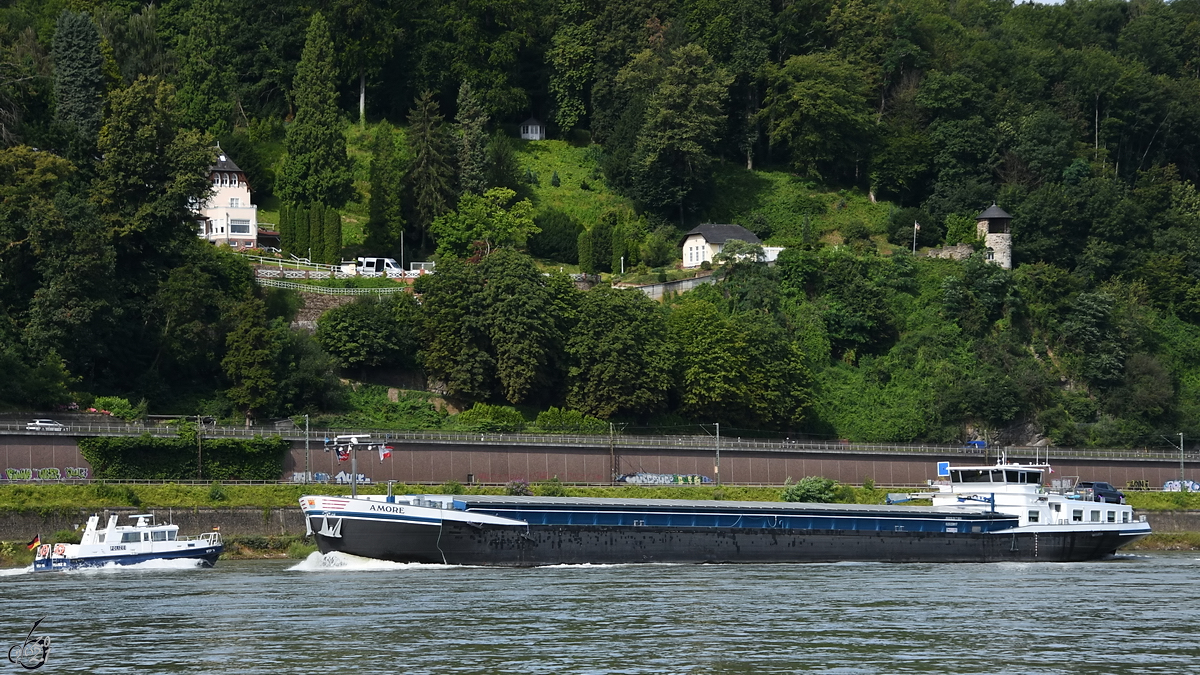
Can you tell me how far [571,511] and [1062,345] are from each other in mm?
63642

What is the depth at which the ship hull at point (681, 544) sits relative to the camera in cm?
6353

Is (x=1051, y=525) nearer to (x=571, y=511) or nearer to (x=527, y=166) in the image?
(x=571, y=511)

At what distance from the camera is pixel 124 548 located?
6656 centimetres

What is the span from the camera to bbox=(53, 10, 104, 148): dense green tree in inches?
4375

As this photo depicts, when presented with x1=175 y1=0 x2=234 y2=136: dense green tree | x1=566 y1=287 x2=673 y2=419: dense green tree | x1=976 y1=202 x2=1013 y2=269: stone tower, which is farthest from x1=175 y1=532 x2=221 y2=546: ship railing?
x1=976 y1=202 x2=1013 y2=269: stone tower

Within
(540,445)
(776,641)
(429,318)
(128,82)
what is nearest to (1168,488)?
(540,445)

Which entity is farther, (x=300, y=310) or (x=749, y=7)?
(x=749, y=7)

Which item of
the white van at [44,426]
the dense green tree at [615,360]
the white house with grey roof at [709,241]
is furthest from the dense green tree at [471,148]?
the white van at [44,426]

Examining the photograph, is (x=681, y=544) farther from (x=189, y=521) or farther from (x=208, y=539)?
(x=189, y=521)

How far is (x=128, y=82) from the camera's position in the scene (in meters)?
122

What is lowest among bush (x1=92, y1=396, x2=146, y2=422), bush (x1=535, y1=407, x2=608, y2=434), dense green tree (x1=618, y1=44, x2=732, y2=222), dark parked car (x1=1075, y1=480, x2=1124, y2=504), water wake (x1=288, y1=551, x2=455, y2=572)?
water wake (x1=288, y1=551, x2=455, y2=572)

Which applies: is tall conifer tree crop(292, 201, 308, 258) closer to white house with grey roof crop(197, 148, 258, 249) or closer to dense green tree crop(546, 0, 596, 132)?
white house with grey roof crop(197, 148, 258, 249)

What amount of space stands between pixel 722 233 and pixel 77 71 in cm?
5045

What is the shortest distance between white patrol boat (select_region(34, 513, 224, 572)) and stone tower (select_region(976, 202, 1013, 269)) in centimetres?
7872
